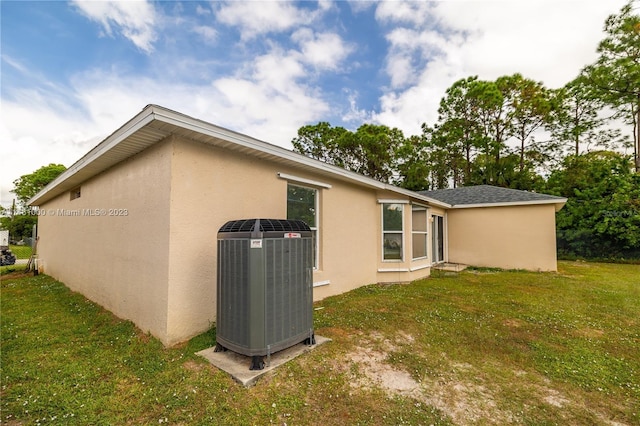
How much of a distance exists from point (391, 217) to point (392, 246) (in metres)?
0.79

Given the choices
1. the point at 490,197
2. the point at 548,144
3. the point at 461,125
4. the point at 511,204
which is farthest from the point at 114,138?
the point at 548,144

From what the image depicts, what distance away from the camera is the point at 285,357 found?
9.58ft

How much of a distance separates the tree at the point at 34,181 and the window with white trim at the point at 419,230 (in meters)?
34.7

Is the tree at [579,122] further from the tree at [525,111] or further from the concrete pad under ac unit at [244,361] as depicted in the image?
the concrete pad under ac unit at [244,361]

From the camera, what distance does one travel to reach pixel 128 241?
4102 millimetres

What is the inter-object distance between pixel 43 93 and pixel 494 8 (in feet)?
36.1

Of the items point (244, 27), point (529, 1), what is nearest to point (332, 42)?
point (244, 27)

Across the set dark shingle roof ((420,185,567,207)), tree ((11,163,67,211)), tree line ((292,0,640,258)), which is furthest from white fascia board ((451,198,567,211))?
tree ((11,163,67,211))

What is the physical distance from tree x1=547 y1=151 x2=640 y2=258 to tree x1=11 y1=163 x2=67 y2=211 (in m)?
41.4

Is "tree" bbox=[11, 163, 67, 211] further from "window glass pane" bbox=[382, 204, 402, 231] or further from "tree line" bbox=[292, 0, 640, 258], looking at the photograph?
"window glass pane" bbox=[382, 204, 402, 231]

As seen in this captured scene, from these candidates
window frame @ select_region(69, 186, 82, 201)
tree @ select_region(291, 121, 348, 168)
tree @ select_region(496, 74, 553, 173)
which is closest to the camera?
window frame @ select_region(69, 186, 82, 201)

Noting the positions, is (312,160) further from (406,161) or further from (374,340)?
(406,161)

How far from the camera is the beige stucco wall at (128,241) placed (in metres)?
3.36

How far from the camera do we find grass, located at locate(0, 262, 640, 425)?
2.13m
